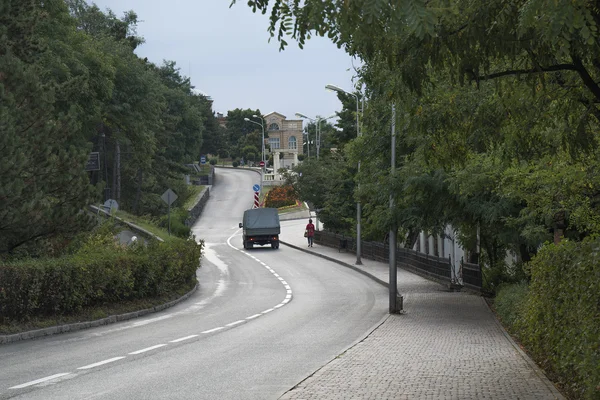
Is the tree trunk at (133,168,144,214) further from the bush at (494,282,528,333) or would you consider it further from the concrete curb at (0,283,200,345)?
the bush at (494,282,528,333)

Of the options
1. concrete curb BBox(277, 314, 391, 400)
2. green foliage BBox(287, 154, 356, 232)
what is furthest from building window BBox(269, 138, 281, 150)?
concrete curb BBox(277, 314, 391, 400)

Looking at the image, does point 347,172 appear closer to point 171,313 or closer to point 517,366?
point 171,313

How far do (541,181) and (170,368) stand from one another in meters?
7.67

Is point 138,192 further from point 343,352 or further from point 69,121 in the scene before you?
point 343,352

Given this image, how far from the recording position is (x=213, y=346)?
16922mm

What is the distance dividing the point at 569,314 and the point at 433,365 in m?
3.58

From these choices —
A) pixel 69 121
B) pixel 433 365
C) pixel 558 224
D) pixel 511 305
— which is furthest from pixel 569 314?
pixel 69 121

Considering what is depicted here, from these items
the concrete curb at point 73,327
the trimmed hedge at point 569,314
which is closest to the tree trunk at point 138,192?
the concrete curb at point 73,327

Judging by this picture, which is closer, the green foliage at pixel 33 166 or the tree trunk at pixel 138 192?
the green foliage at pixel 33 166

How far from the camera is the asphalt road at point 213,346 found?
11336mm

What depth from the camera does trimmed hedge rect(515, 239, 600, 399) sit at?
875 centimetres

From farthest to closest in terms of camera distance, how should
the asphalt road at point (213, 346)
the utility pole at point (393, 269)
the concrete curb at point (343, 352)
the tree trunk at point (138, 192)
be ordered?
the tree trunk at point (138, 192) < the utility pole at point (393, 269) < the asphalt road at point (213, 346) < the concrete curb at point (343, 352)

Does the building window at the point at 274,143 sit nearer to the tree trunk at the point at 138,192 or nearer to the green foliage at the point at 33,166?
the tree trunk at the point at 138,192

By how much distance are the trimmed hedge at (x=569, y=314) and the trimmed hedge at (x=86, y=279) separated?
10.6m
